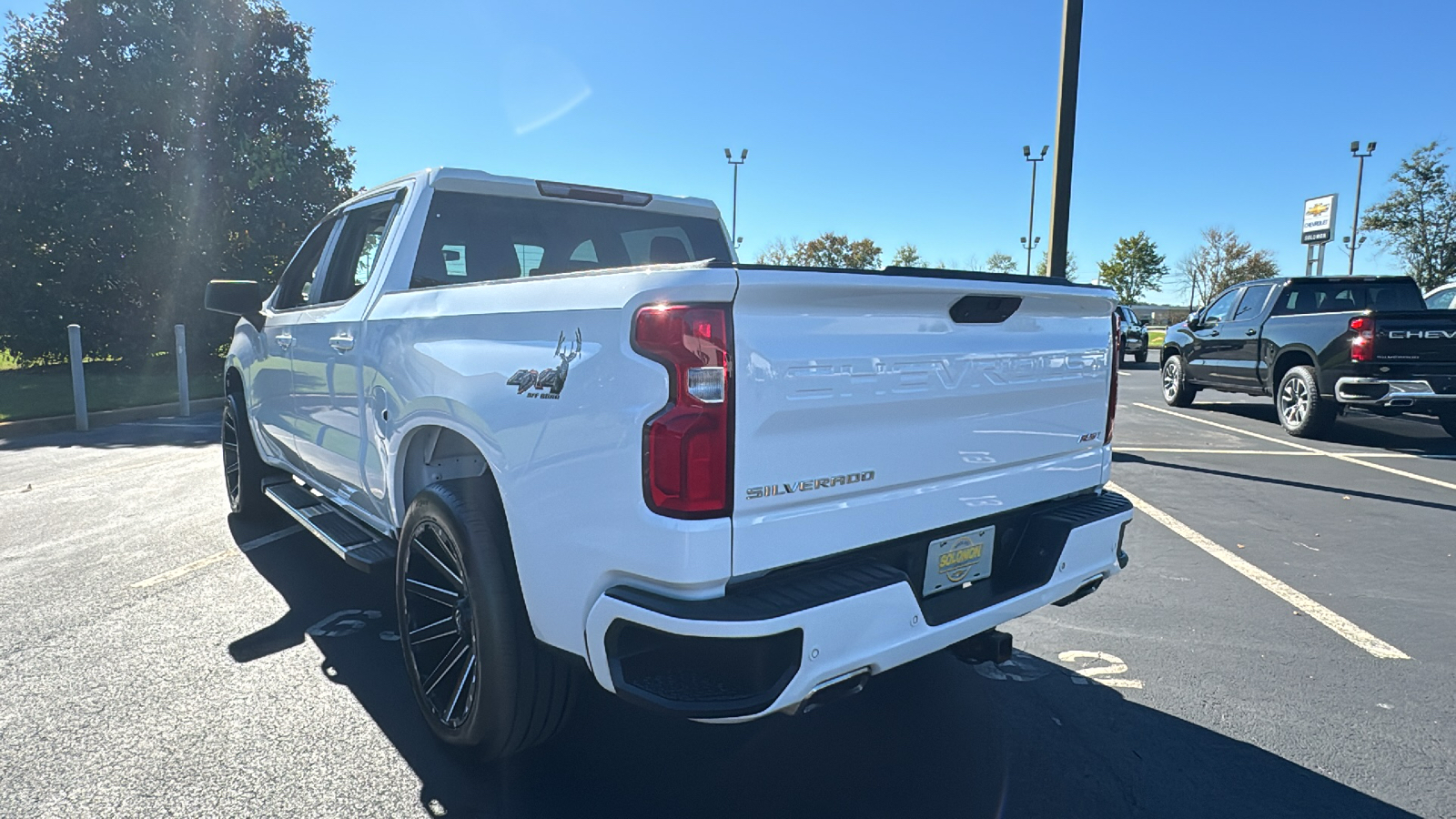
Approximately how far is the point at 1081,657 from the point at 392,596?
10.8 ft

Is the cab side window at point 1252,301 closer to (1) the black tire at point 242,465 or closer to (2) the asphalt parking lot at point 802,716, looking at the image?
(2) the asphalt parking lot at point 802,716

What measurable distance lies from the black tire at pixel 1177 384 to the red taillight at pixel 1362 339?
3.69m

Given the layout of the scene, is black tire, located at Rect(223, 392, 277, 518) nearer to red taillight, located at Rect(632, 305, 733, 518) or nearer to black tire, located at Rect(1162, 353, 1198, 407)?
red taillight, located at Rect(632, 305, 733, 518)

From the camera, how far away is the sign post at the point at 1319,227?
4112 cm

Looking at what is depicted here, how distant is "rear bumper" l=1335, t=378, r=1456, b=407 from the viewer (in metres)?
8.73

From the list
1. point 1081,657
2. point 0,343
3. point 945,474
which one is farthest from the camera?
point 0,343

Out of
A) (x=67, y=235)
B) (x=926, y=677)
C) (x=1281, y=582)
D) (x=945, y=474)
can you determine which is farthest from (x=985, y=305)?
(x=67, y=235)

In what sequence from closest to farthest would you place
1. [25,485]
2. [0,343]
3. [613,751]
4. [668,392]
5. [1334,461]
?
[668,392] < [613,751] < [25,485] < [1334,461] < [0,343]

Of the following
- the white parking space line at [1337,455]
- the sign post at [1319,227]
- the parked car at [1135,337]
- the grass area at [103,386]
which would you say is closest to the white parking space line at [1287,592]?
the white parking space line at [1337,455]

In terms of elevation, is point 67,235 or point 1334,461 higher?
point 67,235

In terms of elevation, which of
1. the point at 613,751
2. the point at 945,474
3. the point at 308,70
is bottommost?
the point at 613,751

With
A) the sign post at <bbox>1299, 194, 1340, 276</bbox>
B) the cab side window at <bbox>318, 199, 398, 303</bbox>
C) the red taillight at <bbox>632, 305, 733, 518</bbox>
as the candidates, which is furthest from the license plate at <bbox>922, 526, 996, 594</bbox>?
the sign post at <bbox>1299, 194, 1340, 276</bbox>

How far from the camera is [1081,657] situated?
11.7ft

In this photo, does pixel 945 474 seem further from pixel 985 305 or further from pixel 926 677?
pixel 926 677
